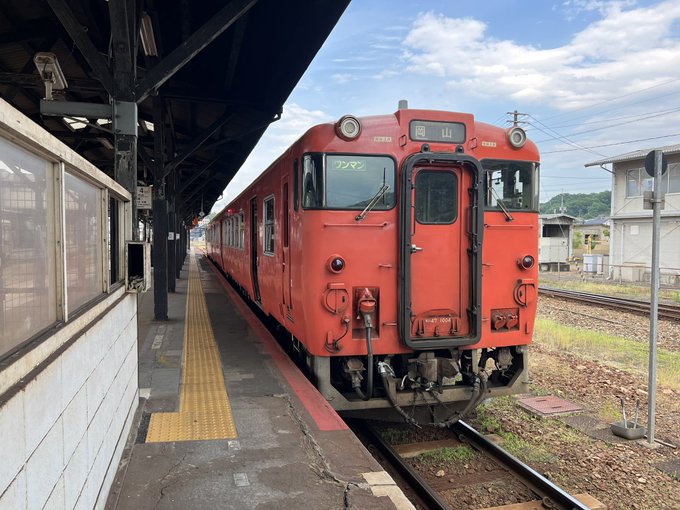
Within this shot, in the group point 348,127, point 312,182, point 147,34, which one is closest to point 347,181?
point 312,182

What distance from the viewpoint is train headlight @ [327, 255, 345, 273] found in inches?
189

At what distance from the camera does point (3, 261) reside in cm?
160

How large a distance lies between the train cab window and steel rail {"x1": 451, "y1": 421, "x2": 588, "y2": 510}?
7.02 ft

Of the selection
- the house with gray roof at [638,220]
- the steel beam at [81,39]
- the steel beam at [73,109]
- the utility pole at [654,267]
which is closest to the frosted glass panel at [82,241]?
the steel beam at [73,109]

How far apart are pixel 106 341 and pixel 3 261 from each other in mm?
1772

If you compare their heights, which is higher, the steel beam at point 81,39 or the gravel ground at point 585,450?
the steel beam at point 81,39

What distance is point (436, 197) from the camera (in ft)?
16.7

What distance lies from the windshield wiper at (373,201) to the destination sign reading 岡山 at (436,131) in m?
0.55

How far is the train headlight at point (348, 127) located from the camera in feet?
15.8

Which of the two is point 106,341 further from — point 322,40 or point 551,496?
point 322,40

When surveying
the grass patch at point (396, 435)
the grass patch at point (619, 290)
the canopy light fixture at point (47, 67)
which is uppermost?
the canopy light fixture at point (47, 67)

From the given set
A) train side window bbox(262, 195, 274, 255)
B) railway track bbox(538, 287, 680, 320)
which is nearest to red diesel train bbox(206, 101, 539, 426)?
train side window bbox(262, 195, 274, 255)

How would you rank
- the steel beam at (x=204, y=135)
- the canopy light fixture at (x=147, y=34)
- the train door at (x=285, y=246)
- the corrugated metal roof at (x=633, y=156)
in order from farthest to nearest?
the corrugated metal roof at (x=633, y=156), the steel beam at (x=204, y=135), the canopy light fixture at (x=147, y=34), the train door at (x=285, y=246)

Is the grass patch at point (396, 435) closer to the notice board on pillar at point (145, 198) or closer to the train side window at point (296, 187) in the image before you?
the train side window at point (296, 187)
